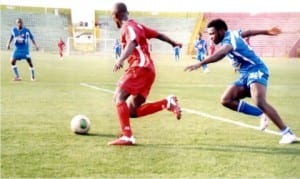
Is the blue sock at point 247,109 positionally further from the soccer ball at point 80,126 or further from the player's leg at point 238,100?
the soccer ball at point 80,126

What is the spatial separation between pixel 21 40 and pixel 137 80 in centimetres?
1264

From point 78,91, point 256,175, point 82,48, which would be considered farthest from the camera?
point 82,48

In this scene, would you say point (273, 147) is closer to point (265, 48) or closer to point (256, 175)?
point (256, 175)

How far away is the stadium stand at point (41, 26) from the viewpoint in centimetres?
5944

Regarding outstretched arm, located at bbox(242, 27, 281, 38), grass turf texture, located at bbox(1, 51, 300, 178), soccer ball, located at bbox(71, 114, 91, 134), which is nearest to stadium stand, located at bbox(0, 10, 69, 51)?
grass turf texture, located at bbox(1, 51, 300, 178)

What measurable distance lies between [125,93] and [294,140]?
96.6 inches

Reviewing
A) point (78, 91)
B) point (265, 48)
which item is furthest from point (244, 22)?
point (78, 91)

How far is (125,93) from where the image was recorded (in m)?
7.41

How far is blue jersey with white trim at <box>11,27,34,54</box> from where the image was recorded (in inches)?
750

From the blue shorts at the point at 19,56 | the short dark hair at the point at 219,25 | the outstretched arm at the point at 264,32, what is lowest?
the blue shorts at the point at 19,56

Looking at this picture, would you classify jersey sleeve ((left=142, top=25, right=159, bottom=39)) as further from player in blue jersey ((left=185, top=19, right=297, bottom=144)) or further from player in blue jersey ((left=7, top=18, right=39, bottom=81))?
player in blue jersey ((left=7, top=18, right=39, bottom=81))

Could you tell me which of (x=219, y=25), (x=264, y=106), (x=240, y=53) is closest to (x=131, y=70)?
(x=219, y=25)

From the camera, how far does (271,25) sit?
201 feet

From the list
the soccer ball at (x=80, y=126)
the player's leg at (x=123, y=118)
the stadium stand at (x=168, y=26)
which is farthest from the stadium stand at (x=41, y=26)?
the player's leg at (x=123, y=118)
